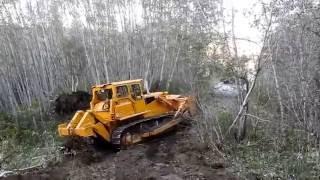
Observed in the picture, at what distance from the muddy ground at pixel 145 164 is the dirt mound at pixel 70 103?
12.9 feet

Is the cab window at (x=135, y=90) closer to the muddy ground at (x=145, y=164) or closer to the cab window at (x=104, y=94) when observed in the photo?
the cab window at (x=104, y=94)

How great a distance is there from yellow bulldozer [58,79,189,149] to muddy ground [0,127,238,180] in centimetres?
29

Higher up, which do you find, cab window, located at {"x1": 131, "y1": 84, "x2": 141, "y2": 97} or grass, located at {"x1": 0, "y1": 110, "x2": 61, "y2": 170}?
cab window, located at {"x1": 131, "y1": 84, "x2": 141, "y2": 97}

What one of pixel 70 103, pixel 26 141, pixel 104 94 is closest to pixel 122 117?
pixel 104 94

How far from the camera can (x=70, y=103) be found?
13023 millimetres

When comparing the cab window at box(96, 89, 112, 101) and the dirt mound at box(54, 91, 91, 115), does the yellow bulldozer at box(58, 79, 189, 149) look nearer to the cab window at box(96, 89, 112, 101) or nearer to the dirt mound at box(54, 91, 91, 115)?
the cab window at box(96, 89, 112, 101)

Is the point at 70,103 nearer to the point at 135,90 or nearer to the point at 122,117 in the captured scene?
the point at 135,90

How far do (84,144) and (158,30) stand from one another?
763 centimetres

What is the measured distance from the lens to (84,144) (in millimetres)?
9141

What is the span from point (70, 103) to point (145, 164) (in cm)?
568

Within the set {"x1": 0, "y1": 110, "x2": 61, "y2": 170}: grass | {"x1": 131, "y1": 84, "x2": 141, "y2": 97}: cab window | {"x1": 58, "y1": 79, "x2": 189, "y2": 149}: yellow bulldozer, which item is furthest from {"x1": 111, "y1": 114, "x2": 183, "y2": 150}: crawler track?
{"x1": 0, "y1": 110, "x2": 61, "y2": 170}: grass

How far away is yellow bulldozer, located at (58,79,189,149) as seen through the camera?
29.3 feet

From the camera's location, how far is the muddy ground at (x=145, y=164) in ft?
23.6

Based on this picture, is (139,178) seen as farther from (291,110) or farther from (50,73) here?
(50,73)
